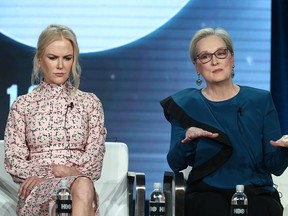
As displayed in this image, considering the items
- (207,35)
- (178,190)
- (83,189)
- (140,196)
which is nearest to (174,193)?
(178,190)

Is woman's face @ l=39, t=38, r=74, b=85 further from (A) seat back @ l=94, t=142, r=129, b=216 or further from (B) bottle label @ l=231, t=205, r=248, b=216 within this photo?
(B) bottle label @ l=231, t=205, r=248, b=216

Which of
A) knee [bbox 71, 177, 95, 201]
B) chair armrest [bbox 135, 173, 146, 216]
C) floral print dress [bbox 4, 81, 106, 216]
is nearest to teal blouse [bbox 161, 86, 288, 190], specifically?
chair armrest [bbox 135, 173, 146, 216]

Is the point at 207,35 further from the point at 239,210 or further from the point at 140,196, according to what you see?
the point at 239,210

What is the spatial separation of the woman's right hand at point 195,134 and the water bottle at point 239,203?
33 cm

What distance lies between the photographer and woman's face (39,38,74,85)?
5.16 meters

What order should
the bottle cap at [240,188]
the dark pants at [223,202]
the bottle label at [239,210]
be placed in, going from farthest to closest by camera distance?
1. the dark pants at [223,202]
2. the bottle cap at [240,188]
3. the bottle label at [239,210]

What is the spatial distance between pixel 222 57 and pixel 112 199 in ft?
3.88

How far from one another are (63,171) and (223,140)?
93cm

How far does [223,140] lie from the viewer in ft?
17.1

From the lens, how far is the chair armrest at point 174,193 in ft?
16.7

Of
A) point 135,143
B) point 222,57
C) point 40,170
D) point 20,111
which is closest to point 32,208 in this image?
point 40,170

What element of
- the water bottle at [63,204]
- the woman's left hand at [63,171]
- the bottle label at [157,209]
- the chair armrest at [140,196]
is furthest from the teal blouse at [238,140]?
the water bottle at [63,204]

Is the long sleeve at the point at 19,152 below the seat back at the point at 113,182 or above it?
above

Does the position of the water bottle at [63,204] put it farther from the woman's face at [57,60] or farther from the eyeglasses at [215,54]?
the eyeglasses at [215,54]
